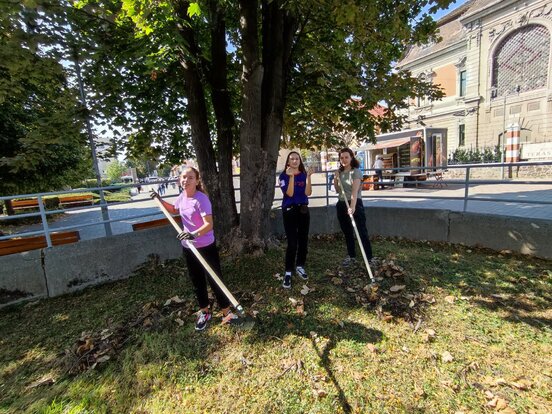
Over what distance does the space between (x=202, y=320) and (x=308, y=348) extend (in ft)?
4.35

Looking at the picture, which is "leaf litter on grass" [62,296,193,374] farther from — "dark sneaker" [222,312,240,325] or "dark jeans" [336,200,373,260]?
"dark jeans" [336,200,373,260]

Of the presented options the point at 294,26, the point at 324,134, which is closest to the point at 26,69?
the point at 294,26

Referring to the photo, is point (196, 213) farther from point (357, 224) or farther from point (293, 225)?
point (357, 224)

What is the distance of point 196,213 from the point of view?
3445mm

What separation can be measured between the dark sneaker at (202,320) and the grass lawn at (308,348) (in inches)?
4.3

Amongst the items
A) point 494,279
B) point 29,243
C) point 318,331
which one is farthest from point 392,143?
point 29,243

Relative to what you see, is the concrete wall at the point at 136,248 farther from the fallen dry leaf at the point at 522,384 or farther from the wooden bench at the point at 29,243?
the fallen dry leaf at the point at 522,384

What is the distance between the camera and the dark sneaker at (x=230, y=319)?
365 cm

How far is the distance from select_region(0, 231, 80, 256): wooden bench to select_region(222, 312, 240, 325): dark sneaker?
370cm

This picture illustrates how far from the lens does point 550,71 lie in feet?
66.9

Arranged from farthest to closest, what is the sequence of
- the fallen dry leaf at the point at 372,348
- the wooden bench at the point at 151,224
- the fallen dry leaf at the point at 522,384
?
the wooden bench at the point at 151,224
the fallen dry leaf at the point at 372,348
the fallen dry leaf at the point at 522,384

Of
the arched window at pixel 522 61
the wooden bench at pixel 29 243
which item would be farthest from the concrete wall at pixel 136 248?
the arched window at pixel 522 61

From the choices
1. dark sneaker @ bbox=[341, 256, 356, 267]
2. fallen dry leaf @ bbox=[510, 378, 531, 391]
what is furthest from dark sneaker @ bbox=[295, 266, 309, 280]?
fallen dry leaf @ bbox=[510, 378, 531, 391]

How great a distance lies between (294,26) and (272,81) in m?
1.15
